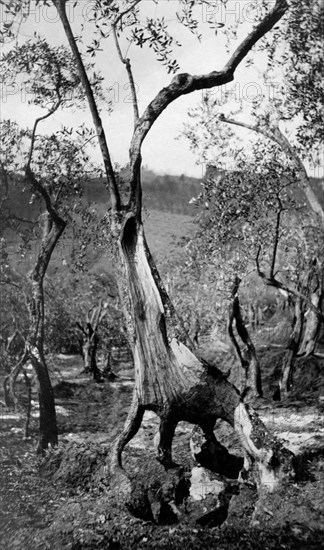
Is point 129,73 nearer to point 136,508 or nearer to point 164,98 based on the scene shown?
point 164,98

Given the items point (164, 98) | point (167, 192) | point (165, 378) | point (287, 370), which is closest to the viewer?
point (165, 378)

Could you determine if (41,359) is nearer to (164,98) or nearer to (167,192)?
(164,98)

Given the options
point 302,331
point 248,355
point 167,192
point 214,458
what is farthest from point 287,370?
point 167,192

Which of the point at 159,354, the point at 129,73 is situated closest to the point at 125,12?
the point at 129,73

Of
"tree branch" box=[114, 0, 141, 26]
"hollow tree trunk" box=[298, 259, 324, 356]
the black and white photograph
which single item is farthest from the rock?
"hollow tree trunk" box=[298, 259, 324, 356]

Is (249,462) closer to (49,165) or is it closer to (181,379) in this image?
(181,379)

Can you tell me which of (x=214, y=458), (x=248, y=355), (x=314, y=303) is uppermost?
(x=314, y=303)

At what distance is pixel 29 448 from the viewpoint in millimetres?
18000

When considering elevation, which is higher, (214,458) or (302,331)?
(214,458)

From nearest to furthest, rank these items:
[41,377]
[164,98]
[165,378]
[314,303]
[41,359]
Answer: [165,378]
[164,98]
[41,359]
[41,377]
[314,303]

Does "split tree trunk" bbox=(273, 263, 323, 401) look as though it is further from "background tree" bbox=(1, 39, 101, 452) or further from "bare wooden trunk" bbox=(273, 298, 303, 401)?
"background tree" bbox=(1, 39, 101, 452)

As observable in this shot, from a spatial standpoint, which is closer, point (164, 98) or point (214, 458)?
point (164, 98)

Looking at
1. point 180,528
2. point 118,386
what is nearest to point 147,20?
point 180,528

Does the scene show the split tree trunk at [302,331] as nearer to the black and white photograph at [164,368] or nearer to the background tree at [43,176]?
the black and white photograph at [164,368]
